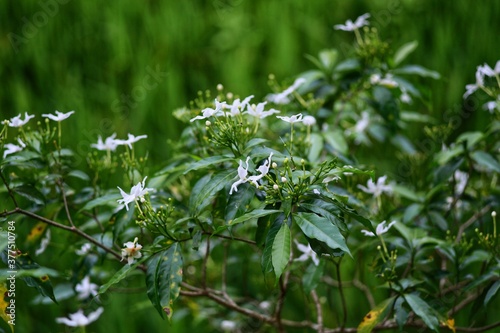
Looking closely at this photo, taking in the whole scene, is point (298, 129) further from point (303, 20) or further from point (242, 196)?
point (303, 20)

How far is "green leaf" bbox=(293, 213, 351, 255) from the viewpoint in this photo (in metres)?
0.99

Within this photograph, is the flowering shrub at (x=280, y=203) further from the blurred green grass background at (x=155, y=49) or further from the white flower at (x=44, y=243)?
the blurred green grass background at (x=155, y=49)

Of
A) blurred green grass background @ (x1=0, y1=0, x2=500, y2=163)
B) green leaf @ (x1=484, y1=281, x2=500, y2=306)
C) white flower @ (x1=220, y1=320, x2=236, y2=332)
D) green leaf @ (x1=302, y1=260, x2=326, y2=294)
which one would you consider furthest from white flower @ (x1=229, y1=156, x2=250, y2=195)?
blurred green grass background @ (x1=0, y1=0, x2=500, y2=163)

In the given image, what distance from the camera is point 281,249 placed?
1.00 meters

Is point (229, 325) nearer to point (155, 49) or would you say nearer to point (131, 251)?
Result: point (131, 251)

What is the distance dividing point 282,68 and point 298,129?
110 cm

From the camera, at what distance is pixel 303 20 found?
2764 millimetres

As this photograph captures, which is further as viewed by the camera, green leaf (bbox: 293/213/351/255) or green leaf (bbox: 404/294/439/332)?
green leaf (bbox: 404/294/439/332)

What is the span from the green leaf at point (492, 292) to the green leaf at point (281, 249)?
Result: 1.55 feet

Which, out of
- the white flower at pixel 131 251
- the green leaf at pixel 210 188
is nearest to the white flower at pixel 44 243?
the white flower at pixel 131 251

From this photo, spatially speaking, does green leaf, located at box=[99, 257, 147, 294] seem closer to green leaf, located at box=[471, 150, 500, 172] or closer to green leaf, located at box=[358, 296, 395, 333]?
green leaf, located at box=[358, 296, 395, 333]

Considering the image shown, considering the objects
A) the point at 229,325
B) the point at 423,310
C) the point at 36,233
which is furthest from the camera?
the point at 229,325

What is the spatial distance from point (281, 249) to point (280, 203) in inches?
5.2

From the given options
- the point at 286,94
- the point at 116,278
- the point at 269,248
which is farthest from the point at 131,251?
the point at 286,94
